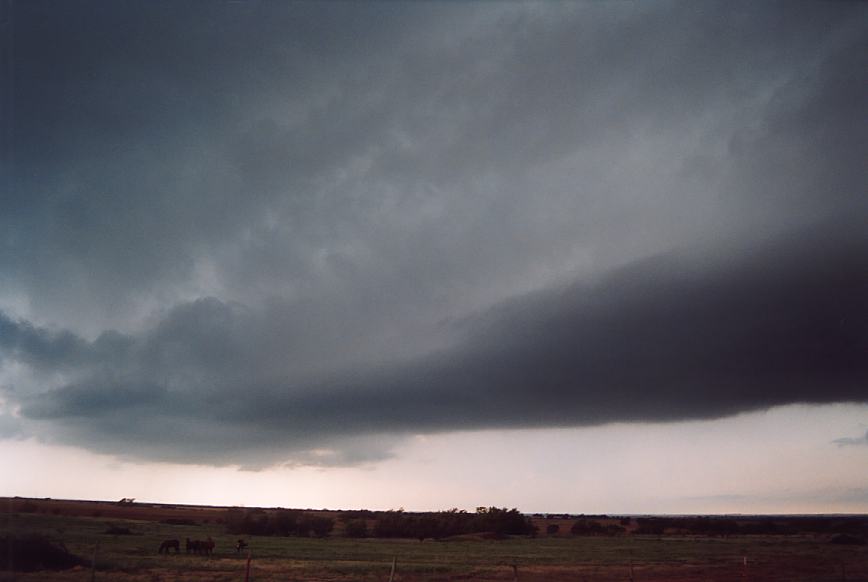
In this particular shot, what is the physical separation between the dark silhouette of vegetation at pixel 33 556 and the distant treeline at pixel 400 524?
3085 inches

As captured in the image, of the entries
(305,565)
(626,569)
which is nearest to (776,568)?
(626,569)

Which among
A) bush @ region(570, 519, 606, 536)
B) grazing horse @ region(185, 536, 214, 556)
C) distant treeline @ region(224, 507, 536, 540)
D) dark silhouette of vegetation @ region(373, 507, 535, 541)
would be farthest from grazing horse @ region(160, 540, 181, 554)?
bush @ region(570, 519, 606, 536)

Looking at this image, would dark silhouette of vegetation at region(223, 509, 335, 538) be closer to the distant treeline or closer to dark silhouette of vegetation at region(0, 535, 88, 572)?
the distant treeline

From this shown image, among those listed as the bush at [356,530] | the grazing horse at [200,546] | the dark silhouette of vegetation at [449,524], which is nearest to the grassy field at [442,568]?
the grazing horse at [200,546]

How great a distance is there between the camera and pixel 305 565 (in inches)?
1938

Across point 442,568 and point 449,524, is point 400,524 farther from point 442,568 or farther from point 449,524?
point 442,568

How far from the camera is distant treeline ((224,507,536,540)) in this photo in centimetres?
12150

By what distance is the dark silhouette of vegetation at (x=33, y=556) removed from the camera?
131 feet

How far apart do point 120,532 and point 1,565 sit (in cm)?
4796

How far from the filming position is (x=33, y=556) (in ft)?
136

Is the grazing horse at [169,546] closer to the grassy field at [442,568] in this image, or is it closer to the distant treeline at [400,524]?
the grassy field at [442,568]

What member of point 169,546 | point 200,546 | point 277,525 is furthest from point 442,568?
point 277,525

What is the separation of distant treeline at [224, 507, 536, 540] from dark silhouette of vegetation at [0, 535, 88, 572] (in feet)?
257

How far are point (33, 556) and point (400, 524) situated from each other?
93767 mm
